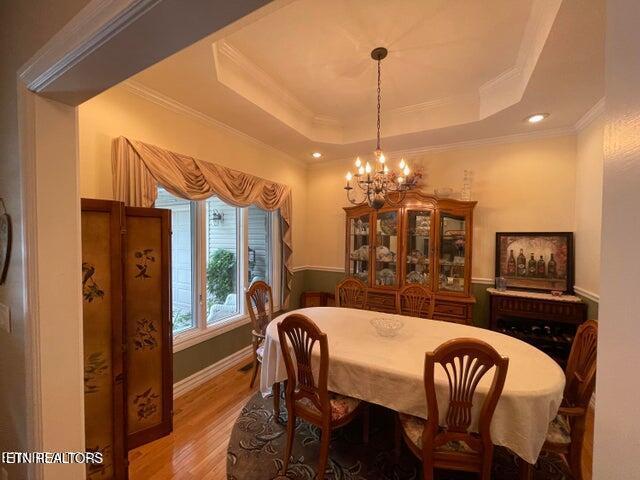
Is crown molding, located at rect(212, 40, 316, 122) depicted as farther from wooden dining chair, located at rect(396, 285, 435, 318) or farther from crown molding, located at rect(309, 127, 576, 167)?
wooden dining chair, located at rect(396, 285, 435, 318)

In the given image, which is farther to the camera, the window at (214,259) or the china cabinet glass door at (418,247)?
the china cabinet glass door at (418,247)

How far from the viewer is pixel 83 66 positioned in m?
0.94

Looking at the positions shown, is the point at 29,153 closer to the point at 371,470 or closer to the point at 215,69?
the point at 215,69

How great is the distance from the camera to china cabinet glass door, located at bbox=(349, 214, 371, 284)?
3.64 m

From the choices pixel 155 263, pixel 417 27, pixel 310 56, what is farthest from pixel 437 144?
pixel 155 263

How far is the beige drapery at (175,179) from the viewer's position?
6.65ft

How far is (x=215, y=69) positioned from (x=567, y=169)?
11.6 ft

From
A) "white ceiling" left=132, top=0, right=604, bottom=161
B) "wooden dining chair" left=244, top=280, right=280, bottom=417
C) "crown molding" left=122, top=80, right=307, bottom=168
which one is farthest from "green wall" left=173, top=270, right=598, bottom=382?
"crown molding" left=122, top=80, right=307, bottom=168

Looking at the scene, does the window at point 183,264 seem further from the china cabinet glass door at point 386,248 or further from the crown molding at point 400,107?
the china cabinet glass door at point 386,248

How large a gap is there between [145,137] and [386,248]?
9.07ft

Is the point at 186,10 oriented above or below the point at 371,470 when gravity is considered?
above

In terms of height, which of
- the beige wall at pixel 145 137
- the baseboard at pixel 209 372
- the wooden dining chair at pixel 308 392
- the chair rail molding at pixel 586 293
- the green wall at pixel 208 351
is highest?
the beige wall at pixel 145 137

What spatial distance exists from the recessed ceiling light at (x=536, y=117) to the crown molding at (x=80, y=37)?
3.15 metres

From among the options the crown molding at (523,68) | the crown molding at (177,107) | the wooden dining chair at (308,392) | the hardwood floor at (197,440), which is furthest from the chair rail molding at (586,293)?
the crown molding at (177,107)
